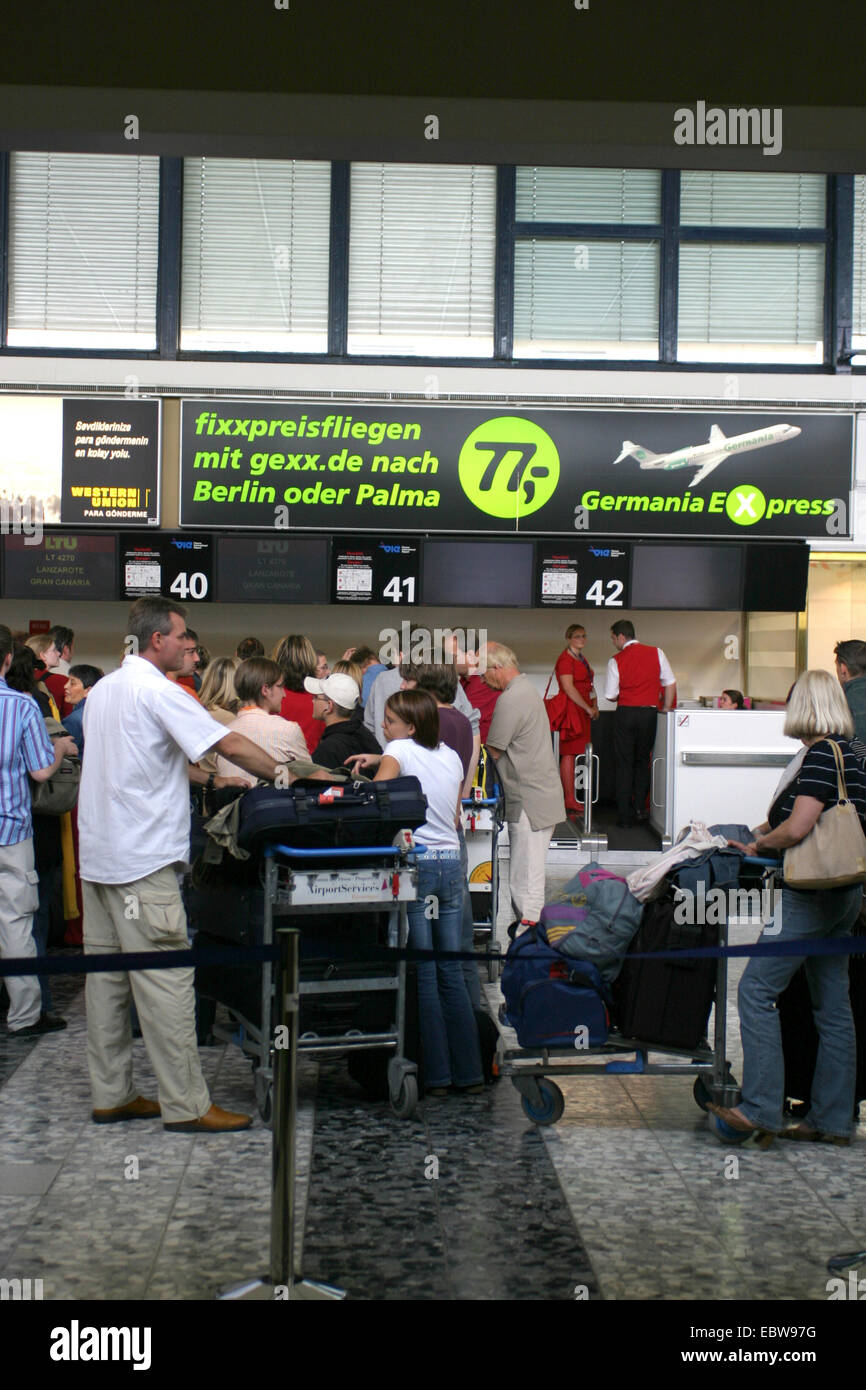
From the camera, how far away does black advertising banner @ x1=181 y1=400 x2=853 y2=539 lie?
11828 millimetres

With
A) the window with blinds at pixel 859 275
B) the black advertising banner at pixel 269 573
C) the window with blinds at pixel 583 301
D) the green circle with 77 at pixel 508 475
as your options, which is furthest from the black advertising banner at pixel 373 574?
the window with blinds at pixel 859 275

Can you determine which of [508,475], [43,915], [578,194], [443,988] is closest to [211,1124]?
[443,988]

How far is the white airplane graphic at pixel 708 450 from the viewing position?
1197 cm

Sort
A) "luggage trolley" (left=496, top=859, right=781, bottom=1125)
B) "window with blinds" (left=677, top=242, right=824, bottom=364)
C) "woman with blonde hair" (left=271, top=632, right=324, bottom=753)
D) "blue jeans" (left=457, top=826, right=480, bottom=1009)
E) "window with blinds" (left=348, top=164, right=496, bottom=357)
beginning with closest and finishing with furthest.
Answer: "luggage trolley" (left=496, top=859, right=781, bottom=1125), "blue jeans" (left=457, top=826, right=480, bottom=1009), "woman with blonde hair" (left=271, top=632, right=324, bottom=753), "window with blinds" (left=348, top=164, right=496, bottom=357), "window with blinds" (left=677, top=242, right=824, bottom=364)

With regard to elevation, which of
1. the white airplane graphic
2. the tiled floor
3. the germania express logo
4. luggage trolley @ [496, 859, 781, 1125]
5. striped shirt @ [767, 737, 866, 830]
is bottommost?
the tiled floor

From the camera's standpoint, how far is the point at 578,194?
1239cm

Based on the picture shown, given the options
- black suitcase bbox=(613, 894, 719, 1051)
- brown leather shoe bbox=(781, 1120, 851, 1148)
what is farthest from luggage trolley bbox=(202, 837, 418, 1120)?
brown leather shoe bbox=(781, 1120, 851, 1148)

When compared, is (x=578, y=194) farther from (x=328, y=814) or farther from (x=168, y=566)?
(x=328, y=814)

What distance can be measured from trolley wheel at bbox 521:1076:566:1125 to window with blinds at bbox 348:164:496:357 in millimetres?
8962

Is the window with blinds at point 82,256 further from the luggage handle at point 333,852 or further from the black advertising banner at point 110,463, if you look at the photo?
the luggage handle at point 333,852

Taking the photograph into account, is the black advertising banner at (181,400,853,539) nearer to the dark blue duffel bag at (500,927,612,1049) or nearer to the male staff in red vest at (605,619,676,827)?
the male staff in red vest at (605,619,676,827)

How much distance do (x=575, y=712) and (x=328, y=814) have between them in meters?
7.58
